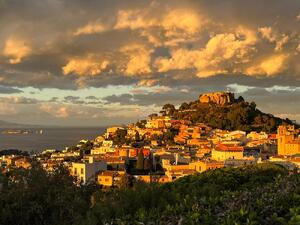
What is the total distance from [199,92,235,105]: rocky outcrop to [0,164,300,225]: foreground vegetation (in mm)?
72310

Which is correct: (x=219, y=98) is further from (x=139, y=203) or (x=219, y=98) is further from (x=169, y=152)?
(x=139, y=203)

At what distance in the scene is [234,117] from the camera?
67688mm

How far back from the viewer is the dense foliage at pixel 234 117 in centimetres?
6717

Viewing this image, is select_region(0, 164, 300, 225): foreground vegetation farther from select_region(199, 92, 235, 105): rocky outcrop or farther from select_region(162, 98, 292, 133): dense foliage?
select_region(199, 92, 235, 105): rocky outcrop

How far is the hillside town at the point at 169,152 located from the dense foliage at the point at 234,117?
2529mm

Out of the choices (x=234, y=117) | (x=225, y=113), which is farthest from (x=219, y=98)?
(x=234, y=117)

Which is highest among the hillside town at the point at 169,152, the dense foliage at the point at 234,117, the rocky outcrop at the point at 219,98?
the rocky outcrop at the point at 219,98

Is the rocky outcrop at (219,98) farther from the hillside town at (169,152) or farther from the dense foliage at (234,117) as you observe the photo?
the dense foliage at (234,117)

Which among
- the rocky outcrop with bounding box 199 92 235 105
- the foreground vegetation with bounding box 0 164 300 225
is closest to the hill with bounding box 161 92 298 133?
the rocky outcrop with bounding box 199 92 235 105

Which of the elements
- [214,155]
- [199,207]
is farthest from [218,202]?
[214,155]

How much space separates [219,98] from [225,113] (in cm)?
958

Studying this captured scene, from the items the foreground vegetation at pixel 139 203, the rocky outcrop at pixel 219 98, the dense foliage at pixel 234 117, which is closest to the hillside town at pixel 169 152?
the rocky outcrop at pixel 219 98

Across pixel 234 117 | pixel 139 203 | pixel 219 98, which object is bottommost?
pixel 139 203

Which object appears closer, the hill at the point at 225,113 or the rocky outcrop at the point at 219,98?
the hill at the point at 225,113
